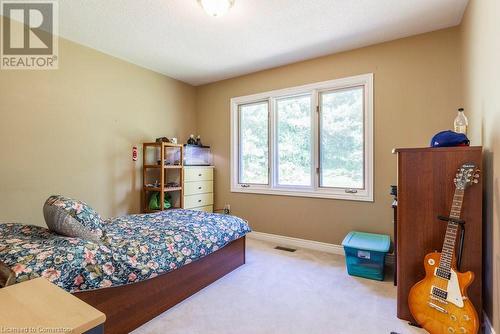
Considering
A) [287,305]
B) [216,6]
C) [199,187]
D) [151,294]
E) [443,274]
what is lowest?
[287,305]

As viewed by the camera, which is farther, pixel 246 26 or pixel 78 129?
pixel 78 129

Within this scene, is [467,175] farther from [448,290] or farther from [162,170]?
[162,170]

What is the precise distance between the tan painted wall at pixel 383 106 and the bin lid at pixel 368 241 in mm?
196

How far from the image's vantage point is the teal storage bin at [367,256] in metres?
2.55

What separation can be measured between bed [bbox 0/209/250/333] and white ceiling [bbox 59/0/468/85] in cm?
205

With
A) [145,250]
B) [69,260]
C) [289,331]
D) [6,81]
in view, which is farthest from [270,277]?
[6,81]

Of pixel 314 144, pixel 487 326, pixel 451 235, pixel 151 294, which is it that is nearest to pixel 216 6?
pixel 314 144

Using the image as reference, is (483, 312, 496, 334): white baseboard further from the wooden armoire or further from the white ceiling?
the white ceiling

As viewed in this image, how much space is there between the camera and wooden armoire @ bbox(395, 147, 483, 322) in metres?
1.73

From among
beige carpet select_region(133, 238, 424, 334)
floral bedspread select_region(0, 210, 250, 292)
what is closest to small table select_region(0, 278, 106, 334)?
floral bedspread select_region(0, 210, 250, 292)

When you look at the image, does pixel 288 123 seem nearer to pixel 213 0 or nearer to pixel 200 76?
pixel 200 76

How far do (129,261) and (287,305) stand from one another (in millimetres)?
1299

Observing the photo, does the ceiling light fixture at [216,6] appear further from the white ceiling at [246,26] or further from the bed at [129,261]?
the bed at [129,261]

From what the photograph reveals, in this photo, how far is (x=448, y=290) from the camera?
1.63 metres
